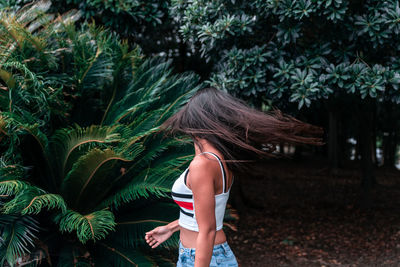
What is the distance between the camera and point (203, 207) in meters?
1.63

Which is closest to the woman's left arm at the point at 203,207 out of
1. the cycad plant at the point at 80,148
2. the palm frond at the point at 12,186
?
the cycad plant at the point at 80,148

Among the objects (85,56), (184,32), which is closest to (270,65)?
(184,32)

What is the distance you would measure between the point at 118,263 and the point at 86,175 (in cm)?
91

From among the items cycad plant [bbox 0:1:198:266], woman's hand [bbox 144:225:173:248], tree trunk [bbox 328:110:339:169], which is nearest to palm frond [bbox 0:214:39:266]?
cycad plant [bbox 0:1:198:266]

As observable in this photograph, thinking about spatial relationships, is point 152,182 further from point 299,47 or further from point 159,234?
point 299,47

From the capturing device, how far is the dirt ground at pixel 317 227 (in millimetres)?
5496

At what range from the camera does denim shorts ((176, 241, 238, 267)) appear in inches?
70.5

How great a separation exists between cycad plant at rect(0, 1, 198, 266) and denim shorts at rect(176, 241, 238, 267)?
5.01 ft

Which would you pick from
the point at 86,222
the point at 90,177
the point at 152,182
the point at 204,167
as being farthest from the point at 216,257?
the point at 90,177

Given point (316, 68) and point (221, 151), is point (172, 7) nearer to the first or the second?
point (316, 68)

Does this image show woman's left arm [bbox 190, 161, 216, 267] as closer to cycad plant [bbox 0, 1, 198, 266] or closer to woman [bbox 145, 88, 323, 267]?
woman [bbox 145, 88, 323, 267]

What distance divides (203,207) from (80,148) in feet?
7.74

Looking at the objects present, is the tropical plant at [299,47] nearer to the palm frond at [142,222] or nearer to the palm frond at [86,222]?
the palm frond at [142,222]

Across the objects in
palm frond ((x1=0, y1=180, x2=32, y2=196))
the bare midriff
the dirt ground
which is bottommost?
the dirt ground
